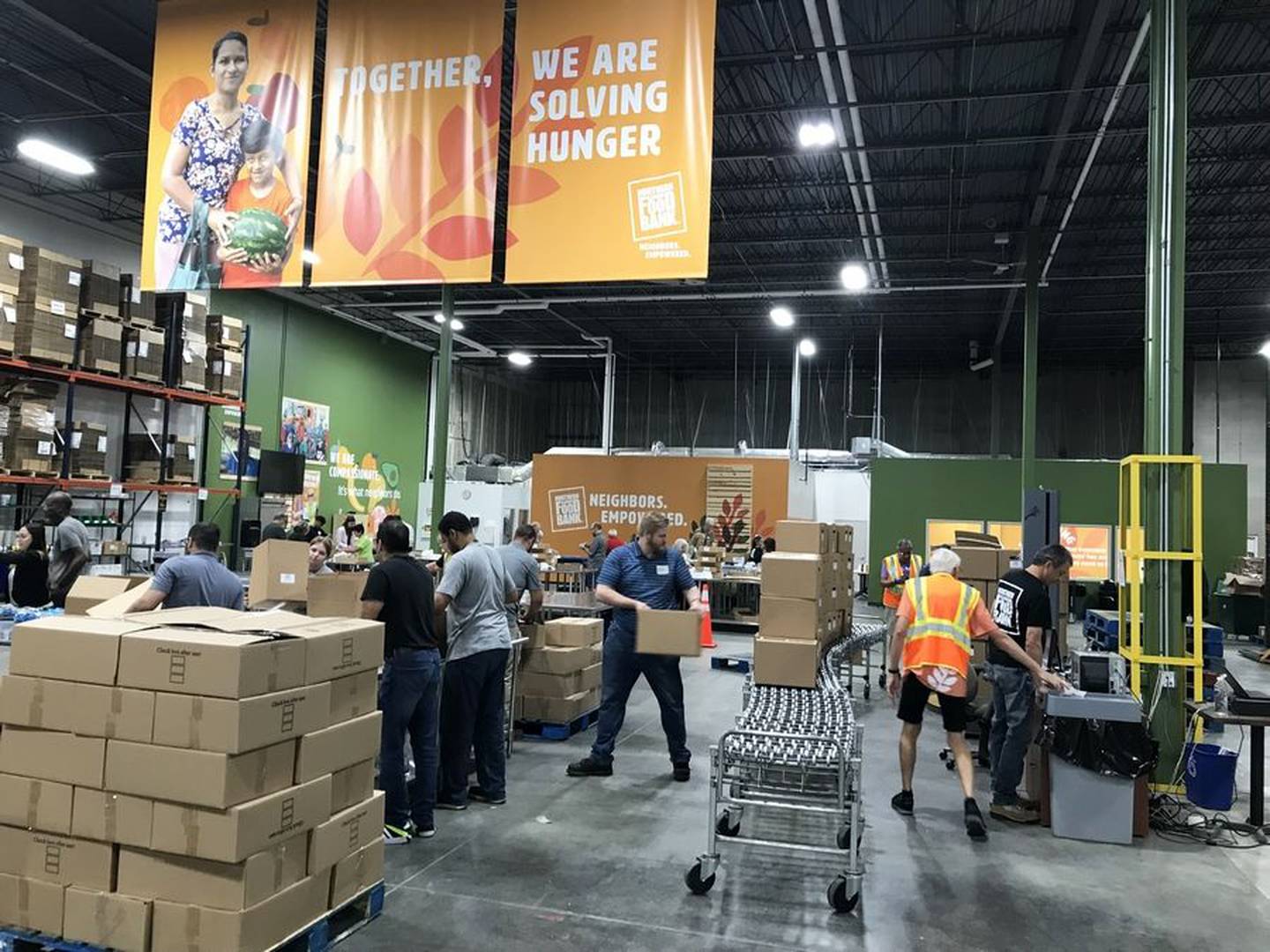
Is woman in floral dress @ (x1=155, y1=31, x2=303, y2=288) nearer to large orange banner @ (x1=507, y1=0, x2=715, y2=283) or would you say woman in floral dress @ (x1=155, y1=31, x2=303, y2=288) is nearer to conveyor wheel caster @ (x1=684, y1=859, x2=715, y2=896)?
large orange banner @ (x1=507, y1=0, x2=715, y2=283)

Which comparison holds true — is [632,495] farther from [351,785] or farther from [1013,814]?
[351,785]

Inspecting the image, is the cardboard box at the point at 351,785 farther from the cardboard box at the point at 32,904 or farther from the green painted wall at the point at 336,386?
the green painted wall at the point at 336,386

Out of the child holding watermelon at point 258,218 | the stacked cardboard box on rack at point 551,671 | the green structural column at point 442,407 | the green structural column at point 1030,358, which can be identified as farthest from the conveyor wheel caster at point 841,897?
the green structural column at point 1030,358

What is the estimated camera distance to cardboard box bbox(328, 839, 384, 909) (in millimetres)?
2959

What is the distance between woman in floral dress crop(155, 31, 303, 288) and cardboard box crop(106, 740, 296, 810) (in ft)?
16.8

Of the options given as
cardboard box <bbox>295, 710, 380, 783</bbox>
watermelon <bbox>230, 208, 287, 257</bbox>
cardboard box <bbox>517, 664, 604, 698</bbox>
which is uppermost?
watermelon <bbox>230, 208, 287, 257</bbox>

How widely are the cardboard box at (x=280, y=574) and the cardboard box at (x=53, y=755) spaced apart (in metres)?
3.17

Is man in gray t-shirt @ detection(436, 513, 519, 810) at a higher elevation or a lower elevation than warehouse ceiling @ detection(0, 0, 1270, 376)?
lower

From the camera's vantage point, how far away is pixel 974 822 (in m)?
4.75

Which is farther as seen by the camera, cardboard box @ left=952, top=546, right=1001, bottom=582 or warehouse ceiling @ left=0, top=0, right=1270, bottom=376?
warehouse ceiling @ left=0, top=0, right=1270, bottom=376

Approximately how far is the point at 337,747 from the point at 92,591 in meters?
3.41

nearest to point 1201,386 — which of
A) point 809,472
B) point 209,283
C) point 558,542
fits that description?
point 809,472

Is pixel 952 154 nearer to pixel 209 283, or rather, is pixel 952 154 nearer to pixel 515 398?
pixel 209 283

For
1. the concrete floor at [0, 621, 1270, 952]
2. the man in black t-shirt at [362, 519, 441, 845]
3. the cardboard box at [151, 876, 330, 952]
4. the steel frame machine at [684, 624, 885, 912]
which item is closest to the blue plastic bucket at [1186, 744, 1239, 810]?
the concrete floor at [0, 621, 1270, 952]
